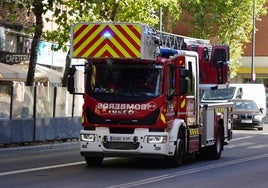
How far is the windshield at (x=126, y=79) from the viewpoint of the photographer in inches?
600

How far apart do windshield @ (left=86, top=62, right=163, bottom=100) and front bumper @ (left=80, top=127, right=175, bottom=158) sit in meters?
0.88

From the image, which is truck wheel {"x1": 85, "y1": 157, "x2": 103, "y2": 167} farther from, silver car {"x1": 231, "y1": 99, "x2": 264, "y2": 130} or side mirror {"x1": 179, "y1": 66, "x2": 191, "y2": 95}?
silver car {"x1": 231, "y1": 99, "x2": 264, "y2": 130}

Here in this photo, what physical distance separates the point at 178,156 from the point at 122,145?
1.61 m

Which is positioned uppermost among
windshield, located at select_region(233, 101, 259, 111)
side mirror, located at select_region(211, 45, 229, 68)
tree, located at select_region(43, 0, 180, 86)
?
tree, located at select_region(43, 0, 180, 86)

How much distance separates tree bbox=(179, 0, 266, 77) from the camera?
48.9 metres

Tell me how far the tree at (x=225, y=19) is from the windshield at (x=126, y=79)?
33.4 m

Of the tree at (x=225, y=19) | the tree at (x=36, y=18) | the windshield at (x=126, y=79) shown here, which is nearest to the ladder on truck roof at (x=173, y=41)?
the windshield at (x=126, y=79)

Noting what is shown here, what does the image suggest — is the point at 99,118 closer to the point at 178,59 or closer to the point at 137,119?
the point at 137,119

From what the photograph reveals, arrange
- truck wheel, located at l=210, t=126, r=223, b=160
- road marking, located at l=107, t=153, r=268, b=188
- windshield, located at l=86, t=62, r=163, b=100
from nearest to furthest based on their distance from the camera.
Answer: road marking, located at l=107, t=153, r=268, b=188 < windshield, located at l=86, t=62, r=163, b=100 < truck wheel, located at l=210, t=126, r=223, b=160

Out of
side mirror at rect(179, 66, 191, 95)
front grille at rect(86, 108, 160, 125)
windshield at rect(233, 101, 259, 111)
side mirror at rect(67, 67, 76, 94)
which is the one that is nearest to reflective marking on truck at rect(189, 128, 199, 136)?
side mirror at rect(179, 66, 191, 95)

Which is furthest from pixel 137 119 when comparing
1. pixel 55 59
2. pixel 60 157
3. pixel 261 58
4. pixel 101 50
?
pixel 261 58

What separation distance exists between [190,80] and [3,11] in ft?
49.2

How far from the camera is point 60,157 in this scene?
18719mm

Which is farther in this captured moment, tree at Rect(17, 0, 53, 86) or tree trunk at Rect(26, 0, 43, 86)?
tree trunk at Rect(26, 0, 43, 86)
